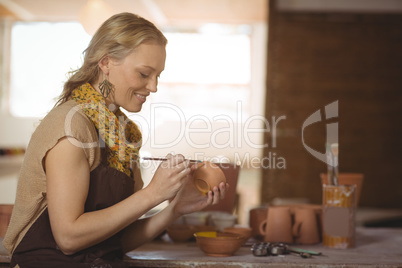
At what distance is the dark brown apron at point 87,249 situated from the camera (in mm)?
1296

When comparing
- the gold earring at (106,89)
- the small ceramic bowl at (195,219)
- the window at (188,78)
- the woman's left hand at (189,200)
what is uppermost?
the window at (188,78)

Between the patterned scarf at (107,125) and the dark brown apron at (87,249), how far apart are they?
1.3 inches

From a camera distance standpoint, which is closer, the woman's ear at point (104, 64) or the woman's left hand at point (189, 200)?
the woman's ear at point (104, 64)

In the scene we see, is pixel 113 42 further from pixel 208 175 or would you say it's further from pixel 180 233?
pixel 180 233

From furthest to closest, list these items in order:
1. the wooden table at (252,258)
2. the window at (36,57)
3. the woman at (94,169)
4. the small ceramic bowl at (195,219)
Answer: the window at (36,57)
the small ceramic bowl at (195,219)
the wooden table at (252,258)
the woman at (94,169)

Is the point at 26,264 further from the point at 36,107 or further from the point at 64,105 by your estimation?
the point at 36,107

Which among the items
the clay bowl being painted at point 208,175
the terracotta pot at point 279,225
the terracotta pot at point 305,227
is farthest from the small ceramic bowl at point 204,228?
the clay bowl being painted at point 208,175

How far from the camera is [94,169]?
133 centimetres

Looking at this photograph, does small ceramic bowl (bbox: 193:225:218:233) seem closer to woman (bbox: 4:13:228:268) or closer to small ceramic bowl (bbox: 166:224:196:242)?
small ceramic bowl (bbox: 166:224:196:242)

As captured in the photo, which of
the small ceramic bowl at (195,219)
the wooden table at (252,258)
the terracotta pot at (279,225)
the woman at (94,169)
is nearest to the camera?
the woman at (94,169)

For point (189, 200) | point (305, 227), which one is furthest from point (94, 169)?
point (305, 227)

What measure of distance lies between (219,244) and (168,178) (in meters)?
0.37

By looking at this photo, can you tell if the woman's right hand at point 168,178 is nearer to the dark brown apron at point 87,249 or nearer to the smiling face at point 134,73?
the dark brown apron at point 87,249

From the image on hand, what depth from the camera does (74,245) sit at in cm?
125
